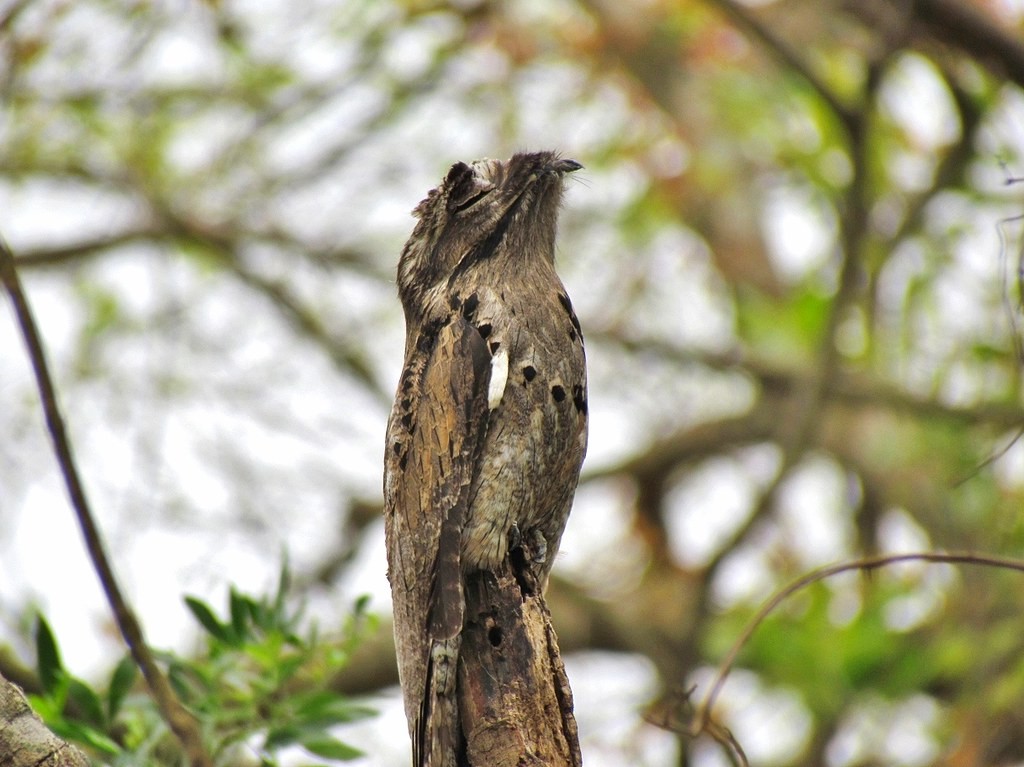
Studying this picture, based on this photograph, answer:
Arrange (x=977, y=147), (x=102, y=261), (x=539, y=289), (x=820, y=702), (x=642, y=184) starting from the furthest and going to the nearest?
(x=642, y=184) → (x=102, y=261) → (x=820, y=702) → (x=977, y=147) → (x=539, y=289)

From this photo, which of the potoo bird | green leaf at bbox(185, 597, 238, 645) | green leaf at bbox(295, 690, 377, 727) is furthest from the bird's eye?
green leaf at bbox(295, 690, 377, 727)

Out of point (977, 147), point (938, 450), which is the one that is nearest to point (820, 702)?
point (938, 450)

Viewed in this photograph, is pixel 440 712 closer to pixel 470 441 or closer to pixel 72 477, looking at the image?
pixel 470 441

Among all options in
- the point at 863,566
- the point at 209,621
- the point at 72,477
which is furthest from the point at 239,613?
the point at 863,566

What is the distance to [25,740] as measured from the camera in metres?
2.89

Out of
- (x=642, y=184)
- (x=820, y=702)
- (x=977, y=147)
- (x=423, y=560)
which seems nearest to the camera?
(x=423, y=560)

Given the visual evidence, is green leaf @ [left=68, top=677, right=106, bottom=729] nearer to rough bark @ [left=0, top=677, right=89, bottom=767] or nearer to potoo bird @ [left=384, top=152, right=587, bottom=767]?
potoo bird @ [left=384, top=152, right=587, bottom=767]

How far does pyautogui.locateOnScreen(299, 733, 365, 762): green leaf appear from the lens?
4332 mm

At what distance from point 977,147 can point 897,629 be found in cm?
342

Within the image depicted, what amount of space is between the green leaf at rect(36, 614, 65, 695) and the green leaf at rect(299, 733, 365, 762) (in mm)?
882

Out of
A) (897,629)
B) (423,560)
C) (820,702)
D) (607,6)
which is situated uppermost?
(607,6)

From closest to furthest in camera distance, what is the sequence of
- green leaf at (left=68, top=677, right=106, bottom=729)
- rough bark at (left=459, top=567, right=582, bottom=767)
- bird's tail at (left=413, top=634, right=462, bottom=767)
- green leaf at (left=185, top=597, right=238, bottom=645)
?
1. rough bark at (left=459, top=567, right=582, bottom=767)
2. bird's tail at (left=413, top=634, right=462, bottom=767)
3. green leaf at (left=68, top=677, right=106, bottom=729)
4. green leaf at (left=185, top=597, right=238, bottom=645)

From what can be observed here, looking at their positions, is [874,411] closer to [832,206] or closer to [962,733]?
[832,206]

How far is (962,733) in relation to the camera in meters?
8.34
